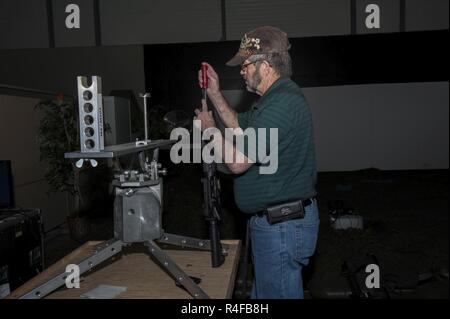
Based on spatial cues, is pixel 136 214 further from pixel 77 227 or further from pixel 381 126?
pixel 381 126

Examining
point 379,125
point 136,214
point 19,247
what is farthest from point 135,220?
point 379,125

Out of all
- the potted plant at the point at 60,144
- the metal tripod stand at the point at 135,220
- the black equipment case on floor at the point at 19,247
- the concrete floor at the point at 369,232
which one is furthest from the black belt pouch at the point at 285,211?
the potted plant at the point at 60,144

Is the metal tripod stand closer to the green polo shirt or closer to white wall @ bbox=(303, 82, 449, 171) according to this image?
the green polo shirt

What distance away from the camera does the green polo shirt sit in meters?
1.62

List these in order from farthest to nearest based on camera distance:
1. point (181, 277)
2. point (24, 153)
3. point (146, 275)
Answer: point (24, 153) → point (146, 275) → point (181, 277)

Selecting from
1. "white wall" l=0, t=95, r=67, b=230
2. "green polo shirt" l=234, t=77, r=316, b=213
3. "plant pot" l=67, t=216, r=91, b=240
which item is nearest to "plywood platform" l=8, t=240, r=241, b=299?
"green polo shirt" l=234, t=77, r=316, b=213

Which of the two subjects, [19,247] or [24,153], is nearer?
[19,247]

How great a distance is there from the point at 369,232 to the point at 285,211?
357 centimetres

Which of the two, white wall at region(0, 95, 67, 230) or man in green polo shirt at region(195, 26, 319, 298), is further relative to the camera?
white wall at region(0, 95, 67, 230)

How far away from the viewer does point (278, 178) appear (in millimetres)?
1735

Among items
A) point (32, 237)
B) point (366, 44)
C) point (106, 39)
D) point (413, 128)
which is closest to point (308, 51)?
point (366, 44)

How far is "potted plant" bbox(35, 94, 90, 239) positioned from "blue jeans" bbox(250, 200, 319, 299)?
3.59m

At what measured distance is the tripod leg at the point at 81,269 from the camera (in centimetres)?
143

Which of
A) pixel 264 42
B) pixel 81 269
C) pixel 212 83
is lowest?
pixel 81 269
